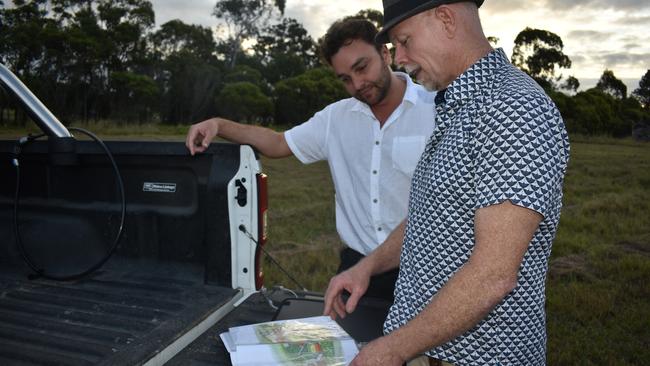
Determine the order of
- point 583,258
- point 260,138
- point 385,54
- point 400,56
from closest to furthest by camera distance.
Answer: point 400,56 → point 385,54 → point 260,138 → point 583,258

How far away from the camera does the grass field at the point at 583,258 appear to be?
4.43 m

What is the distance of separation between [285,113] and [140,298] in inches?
1004

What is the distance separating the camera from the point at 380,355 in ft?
5.14

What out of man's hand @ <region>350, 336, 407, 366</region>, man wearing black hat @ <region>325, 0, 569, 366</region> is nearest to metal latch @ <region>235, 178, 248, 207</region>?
man wearing black hat @ <region>325, 0, 569, 366</region>

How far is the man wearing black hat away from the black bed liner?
99 cm

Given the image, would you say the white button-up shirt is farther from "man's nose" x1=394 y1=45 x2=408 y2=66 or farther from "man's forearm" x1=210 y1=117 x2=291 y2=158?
"man's nose" x1=394 y1=45 x2=408 y2=66

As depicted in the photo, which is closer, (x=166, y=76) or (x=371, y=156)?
(x=371, y=156)

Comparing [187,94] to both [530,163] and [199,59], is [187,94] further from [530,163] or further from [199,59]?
[530,163]

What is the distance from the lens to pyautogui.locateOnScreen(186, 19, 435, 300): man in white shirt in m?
3.07

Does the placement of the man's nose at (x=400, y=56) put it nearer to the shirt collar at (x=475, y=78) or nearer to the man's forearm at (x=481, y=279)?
the shirt collar at (x=475, y=78)

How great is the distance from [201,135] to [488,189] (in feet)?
6.10

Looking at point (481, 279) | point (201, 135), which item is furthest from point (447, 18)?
point (201, 135)

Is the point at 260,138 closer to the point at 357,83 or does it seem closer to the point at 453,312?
the point at 357,83

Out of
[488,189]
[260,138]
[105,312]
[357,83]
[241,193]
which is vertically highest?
[357,83]
